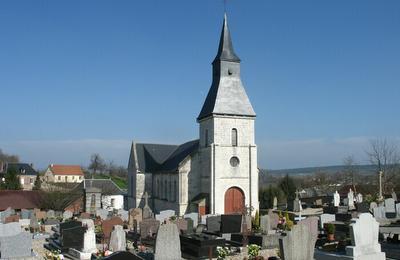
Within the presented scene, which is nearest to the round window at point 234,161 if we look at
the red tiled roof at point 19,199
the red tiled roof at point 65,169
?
the red tiled roof at point 19,199

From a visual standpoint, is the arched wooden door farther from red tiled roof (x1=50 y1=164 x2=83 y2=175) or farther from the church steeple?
red tiled roof (x1=50 y1=164 x2=83 y2=175)

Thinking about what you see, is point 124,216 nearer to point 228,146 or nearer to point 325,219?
point 228,146

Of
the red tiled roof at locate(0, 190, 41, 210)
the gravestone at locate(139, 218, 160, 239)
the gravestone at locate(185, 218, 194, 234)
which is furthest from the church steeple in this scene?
the red tiled roof at locate(0, 190, 41, 210)

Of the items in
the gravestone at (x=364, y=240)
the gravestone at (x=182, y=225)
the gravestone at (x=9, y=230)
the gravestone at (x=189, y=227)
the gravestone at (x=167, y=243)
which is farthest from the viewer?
the gravestone at (x=189, y=227)

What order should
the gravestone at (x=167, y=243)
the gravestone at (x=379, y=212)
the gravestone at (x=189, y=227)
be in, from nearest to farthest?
the gravestone at (x=167, y=243) → the gravestone at (x=189, y=227) → the gravestone at (x=379, y=212)

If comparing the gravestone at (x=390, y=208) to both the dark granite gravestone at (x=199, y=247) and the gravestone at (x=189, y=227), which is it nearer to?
the gravestone at (x=189, y=227)

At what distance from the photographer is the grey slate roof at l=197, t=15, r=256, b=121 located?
1212 inches

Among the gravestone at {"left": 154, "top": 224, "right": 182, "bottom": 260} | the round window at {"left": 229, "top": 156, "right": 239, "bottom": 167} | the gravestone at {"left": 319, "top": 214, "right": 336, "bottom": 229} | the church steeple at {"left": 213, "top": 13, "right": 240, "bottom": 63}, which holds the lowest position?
the gravestone at {"left": 319, "top": 214, "right": 336, "bottom": 229}

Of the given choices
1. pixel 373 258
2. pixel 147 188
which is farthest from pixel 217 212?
pixel 373 258

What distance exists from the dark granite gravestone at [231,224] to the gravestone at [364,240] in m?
9.77

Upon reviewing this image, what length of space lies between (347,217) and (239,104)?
37.4ft

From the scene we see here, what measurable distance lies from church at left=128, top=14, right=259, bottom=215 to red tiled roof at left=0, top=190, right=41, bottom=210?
13.8 m

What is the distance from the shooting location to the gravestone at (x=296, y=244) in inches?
422

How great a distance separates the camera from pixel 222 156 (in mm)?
30172
